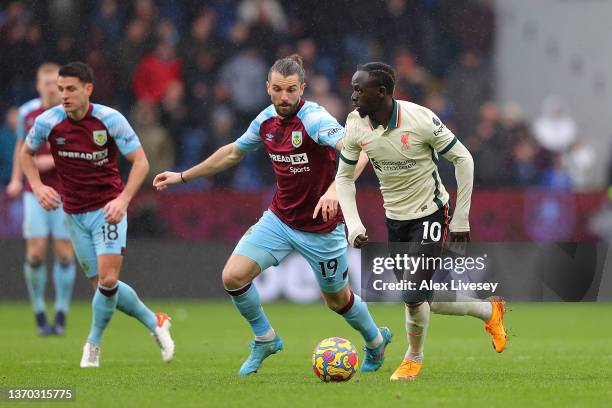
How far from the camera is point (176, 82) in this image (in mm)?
18094

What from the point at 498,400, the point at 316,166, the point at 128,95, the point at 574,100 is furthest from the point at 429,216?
the point at 574,100

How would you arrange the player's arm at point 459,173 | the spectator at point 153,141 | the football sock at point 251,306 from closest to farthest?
the player's arm at point 459,173, the football sock at point 251,306, the spectator at point 153,141

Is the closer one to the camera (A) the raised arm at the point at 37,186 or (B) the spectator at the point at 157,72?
(A) the raised arm at the point at 37,186

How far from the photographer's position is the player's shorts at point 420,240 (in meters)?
8.33

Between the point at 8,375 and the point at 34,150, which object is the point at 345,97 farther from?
the point at 8,375

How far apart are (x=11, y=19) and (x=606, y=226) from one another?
356 inches

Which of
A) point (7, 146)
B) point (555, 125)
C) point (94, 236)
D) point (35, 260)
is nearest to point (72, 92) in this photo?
point (94, 236)

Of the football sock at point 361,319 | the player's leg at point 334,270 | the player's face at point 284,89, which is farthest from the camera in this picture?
the football sock at point 361,319

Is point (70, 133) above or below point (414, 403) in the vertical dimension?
above

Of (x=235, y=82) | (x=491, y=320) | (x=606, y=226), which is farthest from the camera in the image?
(x=235, y=82)

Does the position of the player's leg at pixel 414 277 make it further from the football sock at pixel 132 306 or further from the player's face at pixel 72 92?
the player's face at pixel 72 92

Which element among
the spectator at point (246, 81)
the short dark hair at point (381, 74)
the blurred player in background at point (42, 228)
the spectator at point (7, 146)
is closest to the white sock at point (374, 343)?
the short dark hair at point (381, 74)

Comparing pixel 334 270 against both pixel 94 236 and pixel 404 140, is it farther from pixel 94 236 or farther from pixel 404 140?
pixel 94 236

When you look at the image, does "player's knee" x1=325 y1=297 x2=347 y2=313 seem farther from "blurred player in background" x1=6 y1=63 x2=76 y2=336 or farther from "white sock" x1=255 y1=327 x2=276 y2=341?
"blurred player in background" x1=6 y1=63 x2=76 y2=336
